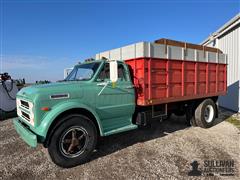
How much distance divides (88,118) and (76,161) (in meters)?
0.90

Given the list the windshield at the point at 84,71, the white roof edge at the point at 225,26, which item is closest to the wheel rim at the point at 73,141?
the windshield at the point at 84,71

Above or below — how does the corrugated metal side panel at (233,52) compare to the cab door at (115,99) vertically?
above

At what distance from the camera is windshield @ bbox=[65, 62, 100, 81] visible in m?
4.39

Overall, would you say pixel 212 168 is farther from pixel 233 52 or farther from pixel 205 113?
pixel 233 52

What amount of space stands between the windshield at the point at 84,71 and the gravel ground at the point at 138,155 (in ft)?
6.10

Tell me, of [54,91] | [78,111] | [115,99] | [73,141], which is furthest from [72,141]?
[115,99]

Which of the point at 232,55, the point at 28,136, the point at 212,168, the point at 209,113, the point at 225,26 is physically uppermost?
the point at 225,26

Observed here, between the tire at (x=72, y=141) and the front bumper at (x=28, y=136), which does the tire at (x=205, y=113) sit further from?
the front bumper at (x=28, y=136)

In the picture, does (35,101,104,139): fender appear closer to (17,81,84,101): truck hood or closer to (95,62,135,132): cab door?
(17,81,84,101): truck hood

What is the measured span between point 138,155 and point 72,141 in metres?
1.55

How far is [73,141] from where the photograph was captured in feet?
12.2

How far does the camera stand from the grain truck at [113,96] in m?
3.52

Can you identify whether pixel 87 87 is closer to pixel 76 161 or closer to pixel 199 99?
pixel 76 161

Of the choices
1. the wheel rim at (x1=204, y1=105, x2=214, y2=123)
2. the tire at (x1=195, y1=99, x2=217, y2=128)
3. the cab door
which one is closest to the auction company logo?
the cab door
